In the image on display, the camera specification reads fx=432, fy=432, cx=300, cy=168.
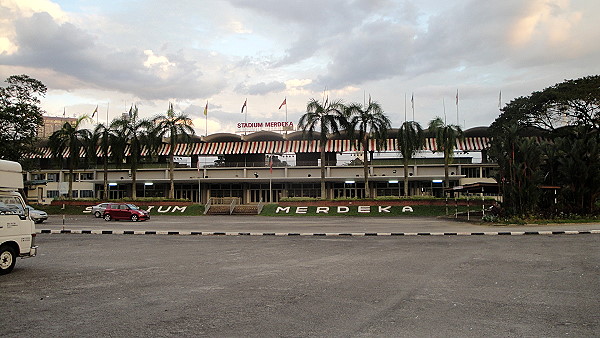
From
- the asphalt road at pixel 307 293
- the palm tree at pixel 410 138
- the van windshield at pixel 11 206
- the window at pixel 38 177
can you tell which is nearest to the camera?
the asphalt road at pixel 307 293

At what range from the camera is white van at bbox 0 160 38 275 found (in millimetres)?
11020

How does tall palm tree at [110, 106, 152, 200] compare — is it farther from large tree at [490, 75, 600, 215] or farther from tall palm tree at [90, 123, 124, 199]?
large tree at [490, 75, 600, 215]

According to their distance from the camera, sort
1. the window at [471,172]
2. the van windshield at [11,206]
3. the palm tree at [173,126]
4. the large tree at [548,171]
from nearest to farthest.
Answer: the van windshield at [11,206] < the large tree at [548,171] < the palm tree at [173,126] < the window at [471,172]

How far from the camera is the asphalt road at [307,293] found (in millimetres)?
6457

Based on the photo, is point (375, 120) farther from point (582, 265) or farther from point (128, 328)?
point (128, 328)

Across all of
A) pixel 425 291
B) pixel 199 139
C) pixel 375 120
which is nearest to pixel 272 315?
pixel 425 291

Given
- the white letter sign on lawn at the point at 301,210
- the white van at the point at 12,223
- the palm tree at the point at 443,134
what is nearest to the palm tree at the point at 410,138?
the palm tree at the point at 443,134

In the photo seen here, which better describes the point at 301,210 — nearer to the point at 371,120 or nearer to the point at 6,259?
the point at 371,120

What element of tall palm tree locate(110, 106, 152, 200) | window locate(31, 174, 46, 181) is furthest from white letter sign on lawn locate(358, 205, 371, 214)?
window locate(31, 174, 46, 181)

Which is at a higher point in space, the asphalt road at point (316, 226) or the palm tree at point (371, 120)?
the palm tree at point (371, 120)

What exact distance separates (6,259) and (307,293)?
26.5ft

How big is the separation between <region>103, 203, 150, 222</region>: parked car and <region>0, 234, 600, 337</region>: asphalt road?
22.0 metres

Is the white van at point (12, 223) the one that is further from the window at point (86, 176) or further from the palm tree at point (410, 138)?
the window at point (86, 176)

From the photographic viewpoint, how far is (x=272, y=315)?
711 cm
